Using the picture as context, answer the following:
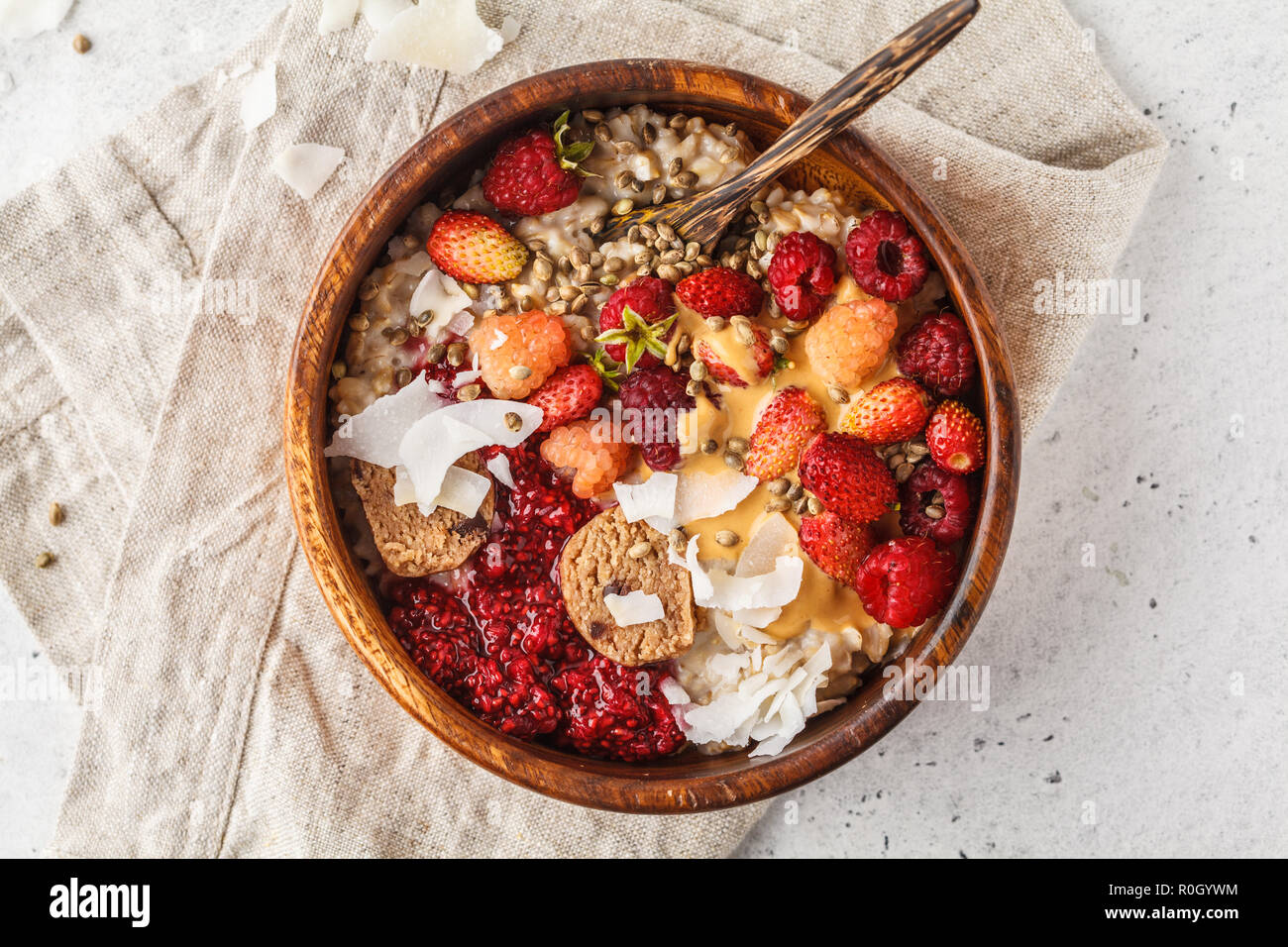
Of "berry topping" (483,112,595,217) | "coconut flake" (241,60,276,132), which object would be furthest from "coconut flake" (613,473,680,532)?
"coconut flake" (241,60,276,132)

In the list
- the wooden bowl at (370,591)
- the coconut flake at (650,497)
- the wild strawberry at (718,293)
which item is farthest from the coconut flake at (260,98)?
the coconut flake at (650,497)

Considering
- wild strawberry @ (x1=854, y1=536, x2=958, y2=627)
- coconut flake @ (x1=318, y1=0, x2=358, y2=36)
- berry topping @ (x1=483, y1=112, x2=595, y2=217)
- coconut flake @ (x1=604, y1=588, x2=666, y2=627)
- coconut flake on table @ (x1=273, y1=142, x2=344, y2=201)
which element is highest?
coconut flake @ (x1=318, y1=0, x2=358, y2=36)

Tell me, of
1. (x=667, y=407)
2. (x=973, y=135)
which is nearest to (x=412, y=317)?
(x=667, y=407)

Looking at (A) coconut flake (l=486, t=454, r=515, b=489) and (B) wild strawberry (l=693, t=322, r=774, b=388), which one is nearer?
(B) wild strawberry (l=693, t=322, r=774, b=388)

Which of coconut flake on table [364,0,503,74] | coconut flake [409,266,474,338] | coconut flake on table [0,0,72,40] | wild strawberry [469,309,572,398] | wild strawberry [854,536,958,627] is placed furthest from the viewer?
coconut flake on table [0,0,72,40]

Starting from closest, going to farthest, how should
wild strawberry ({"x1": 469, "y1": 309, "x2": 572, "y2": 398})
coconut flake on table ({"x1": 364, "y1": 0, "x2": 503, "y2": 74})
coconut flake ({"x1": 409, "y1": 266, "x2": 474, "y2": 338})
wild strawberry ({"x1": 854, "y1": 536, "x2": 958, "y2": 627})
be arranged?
wild strawberry ({"x1": 854, "y1": 536, "x2": 958, "y2": 627}) < wild strawberry ({"x1": 469, "y1": 309, "x2": 572, "y2": 398}) < coconut flake ({"x1": 409, "y1": 266, "x2": 474, "y2": 338}) < coconut flake on table ({"x1": 364, "y1": 0, "x2": 503, "y2": 74})

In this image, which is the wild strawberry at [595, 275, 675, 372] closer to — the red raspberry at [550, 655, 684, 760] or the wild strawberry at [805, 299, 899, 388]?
the wild strawberry at [805, 299, 899, 388]

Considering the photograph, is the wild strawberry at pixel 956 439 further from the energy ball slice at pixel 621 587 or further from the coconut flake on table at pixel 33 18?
the coconut flake on table at pixel 33 18
